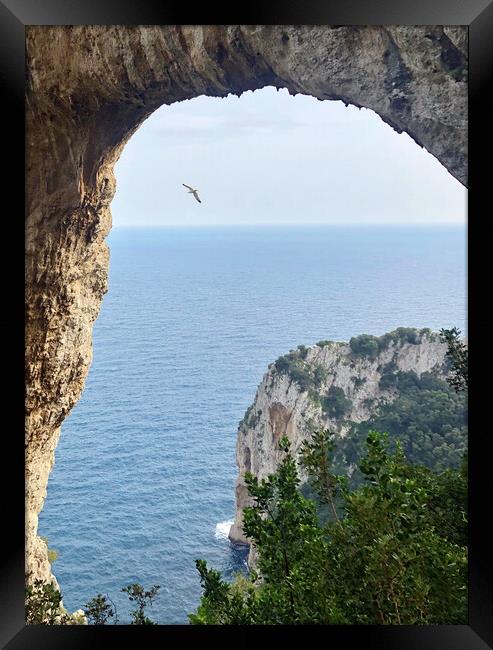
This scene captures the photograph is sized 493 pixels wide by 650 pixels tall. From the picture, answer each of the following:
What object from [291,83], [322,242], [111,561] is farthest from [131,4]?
[322,242]

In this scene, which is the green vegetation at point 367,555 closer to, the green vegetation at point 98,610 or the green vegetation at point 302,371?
the green vegetation at point 98,610

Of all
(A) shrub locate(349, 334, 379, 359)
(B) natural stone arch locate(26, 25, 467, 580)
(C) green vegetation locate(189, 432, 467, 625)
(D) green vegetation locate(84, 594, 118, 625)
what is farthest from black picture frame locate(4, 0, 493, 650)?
(A) shrub locate(349, 334, 379, 359)

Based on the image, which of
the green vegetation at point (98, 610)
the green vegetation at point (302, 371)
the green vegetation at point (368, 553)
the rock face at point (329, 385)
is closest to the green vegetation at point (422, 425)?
the rock face at point (329, 385)

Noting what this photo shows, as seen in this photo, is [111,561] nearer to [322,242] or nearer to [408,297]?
[408,297]

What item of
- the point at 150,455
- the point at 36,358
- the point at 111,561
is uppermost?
the point at 36,358

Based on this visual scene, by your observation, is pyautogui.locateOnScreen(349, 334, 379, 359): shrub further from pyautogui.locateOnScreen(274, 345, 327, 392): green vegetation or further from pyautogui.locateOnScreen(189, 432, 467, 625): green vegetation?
pyautogui.locateOnScreen(189, 432, 467, 625): green vegetation

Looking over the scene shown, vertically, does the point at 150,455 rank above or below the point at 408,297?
below

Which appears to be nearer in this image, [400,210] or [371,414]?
[371,414]

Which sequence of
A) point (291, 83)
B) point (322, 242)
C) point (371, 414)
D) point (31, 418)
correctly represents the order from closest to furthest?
point (291, 83)
point (31, 418)
point (371, 414)
point (322, 242)
